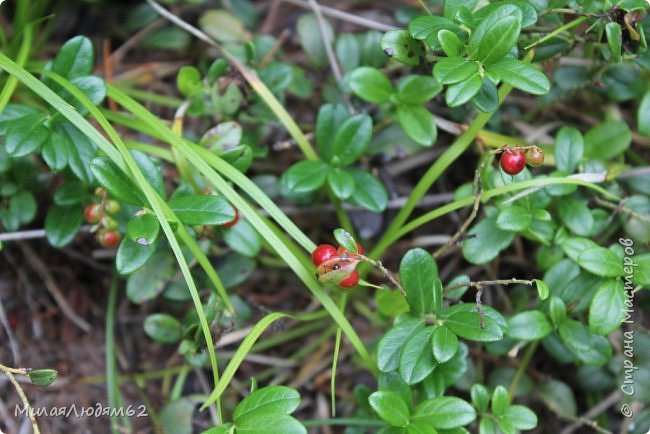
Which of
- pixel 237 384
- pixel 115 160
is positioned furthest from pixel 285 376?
pixel 115 160

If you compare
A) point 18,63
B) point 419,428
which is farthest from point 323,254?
point 18,63

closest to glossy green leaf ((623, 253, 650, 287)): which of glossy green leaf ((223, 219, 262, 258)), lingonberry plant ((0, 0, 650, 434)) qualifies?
lingonberry plant ((0, 0, 650, 434))

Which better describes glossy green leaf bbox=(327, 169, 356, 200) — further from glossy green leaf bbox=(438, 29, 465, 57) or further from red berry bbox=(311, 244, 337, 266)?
glossy green leaf bbox=(438, 29, 465, 57)

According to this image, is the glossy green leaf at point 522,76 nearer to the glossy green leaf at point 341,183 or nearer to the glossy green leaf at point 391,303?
the glossy green leaf at point 341,183

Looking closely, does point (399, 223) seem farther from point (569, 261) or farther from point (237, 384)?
point (237, 384)

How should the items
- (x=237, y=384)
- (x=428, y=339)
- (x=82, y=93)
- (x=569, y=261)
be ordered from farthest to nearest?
(x=237, y=384) → (x=569, y=261) → (x=82, y=93) → (x=428, y=339)

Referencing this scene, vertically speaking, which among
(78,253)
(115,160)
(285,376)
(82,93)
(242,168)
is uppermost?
(82,93)
